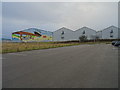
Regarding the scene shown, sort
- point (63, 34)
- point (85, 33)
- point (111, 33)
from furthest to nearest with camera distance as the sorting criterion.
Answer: point (85, 33), point (63, 34), point (111, 33)

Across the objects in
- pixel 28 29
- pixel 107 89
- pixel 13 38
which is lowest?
pixel 107 89

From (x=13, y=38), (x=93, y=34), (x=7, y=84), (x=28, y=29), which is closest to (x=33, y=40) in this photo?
(x=28, y=29)

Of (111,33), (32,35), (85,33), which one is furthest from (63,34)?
(111,33)

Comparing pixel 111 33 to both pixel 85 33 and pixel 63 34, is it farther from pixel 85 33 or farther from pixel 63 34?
pixel 63 34

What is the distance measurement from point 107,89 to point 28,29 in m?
50.7

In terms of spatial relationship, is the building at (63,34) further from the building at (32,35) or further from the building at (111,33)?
the building at (111,33)

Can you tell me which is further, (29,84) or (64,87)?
(29,84)

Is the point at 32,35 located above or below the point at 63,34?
below

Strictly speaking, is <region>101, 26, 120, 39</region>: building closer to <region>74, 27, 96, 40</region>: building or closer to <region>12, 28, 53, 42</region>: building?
<region>74, 27, 96, 40</region>: building

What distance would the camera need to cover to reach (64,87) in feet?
10.9

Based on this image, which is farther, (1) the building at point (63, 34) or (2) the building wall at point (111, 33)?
(1) the building at point (63, 34)

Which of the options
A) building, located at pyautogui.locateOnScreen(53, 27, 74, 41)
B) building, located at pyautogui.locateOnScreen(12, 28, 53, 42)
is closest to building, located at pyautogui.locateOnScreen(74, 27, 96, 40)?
building, located at pyautogui.locateOnScreen(53, 27, 74, 41)

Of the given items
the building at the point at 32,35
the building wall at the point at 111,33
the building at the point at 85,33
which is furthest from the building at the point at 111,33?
the building at the point at 32,35

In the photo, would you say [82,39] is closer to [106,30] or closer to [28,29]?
[106,30]
